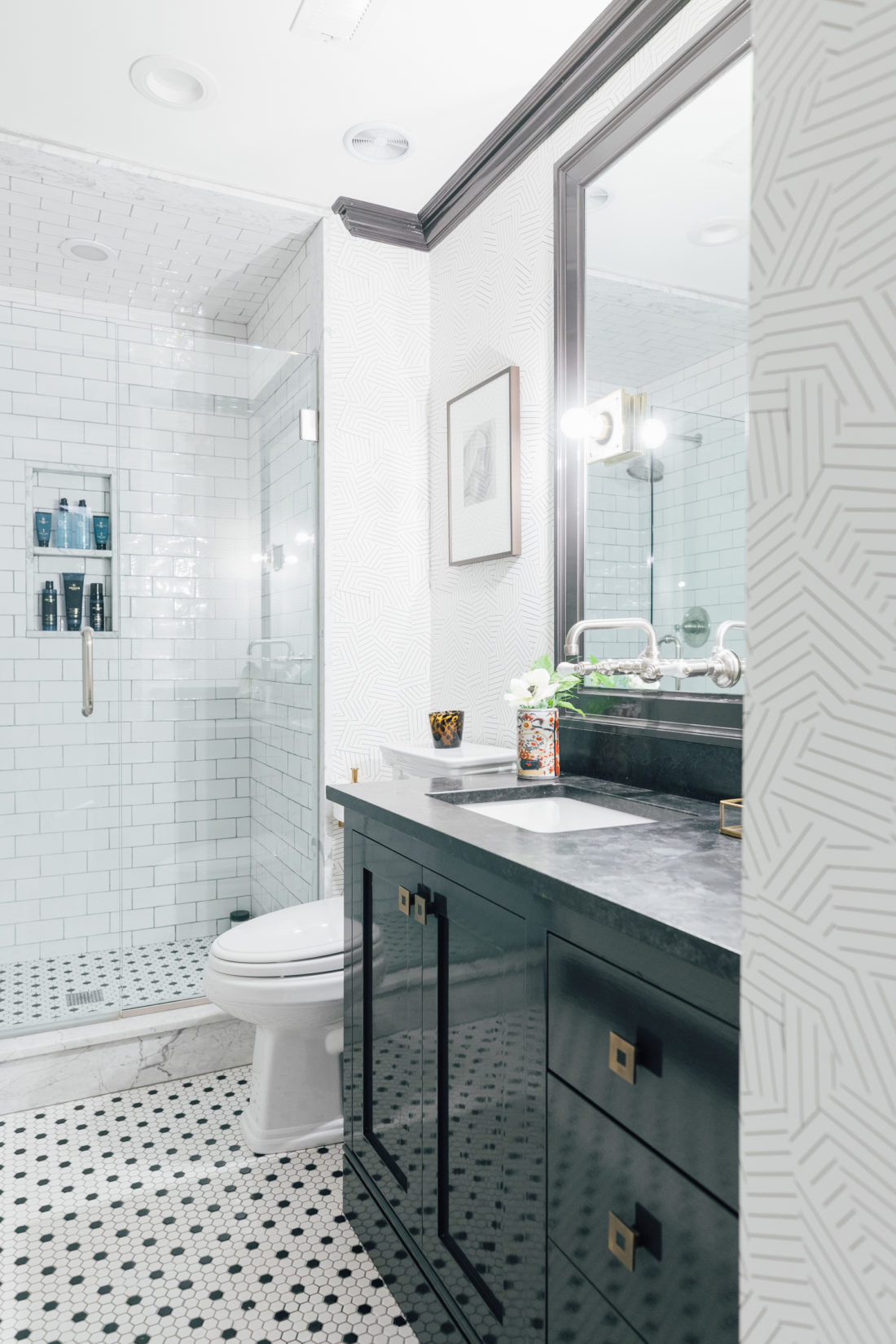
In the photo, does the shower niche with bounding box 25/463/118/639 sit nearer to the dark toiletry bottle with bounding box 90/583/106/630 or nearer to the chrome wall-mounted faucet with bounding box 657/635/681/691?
the dark toiletry bottle with bounding box 90/583/106/630

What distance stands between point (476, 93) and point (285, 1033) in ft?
7.65

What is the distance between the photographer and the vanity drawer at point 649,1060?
2.43ft

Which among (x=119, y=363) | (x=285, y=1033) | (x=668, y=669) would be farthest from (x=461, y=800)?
(x=119, y=363)

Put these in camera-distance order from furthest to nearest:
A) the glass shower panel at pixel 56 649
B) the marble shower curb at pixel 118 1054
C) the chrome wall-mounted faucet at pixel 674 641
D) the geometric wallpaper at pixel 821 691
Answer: the glass shower panel at pixel 56 649 < the marble shower curb at pixel 118 1054 < the chrome wall-mounted faucet at pixel 674 641 < the geometric wallpaper at pixel 821 691

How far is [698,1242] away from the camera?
0.77 m

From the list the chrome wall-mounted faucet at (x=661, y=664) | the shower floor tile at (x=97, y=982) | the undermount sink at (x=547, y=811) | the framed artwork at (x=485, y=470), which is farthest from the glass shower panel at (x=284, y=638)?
the chrome wall-mounted faucet at (x=661, y=664)

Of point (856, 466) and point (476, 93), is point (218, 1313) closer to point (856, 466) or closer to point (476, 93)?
point (856, 466)

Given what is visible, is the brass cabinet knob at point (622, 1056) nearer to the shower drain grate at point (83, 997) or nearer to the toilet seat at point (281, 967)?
the toilet seat at point (281, 967)

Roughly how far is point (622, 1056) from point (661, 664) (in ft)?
2.62

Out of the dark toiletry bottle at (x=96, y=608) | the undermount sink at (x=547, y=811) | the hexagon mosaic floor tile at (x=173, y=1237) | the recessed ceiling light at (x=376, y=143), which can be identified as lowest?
the hexagon mosaic floor tile at (x=173, y=1237)

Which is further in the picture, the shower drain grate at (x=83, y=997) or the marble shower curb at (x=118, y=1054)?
the shower drain grate at (x=83, y=997)

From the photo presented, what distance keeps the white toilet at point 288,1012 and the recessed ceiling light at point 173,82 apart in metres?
2.05

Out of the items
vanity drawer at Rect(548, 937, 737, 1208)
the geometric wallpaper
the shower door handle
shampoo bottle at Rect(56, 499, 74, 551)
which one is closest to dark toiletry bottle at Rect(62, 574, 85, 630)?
shampoo bottle at Rect(56, 499, 74, 551)

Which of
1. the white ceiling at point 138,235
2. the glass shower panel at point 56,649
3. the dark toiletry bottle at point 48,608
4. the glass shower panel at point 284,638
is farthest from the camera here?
the dark toiletry bottle at point 48,608
